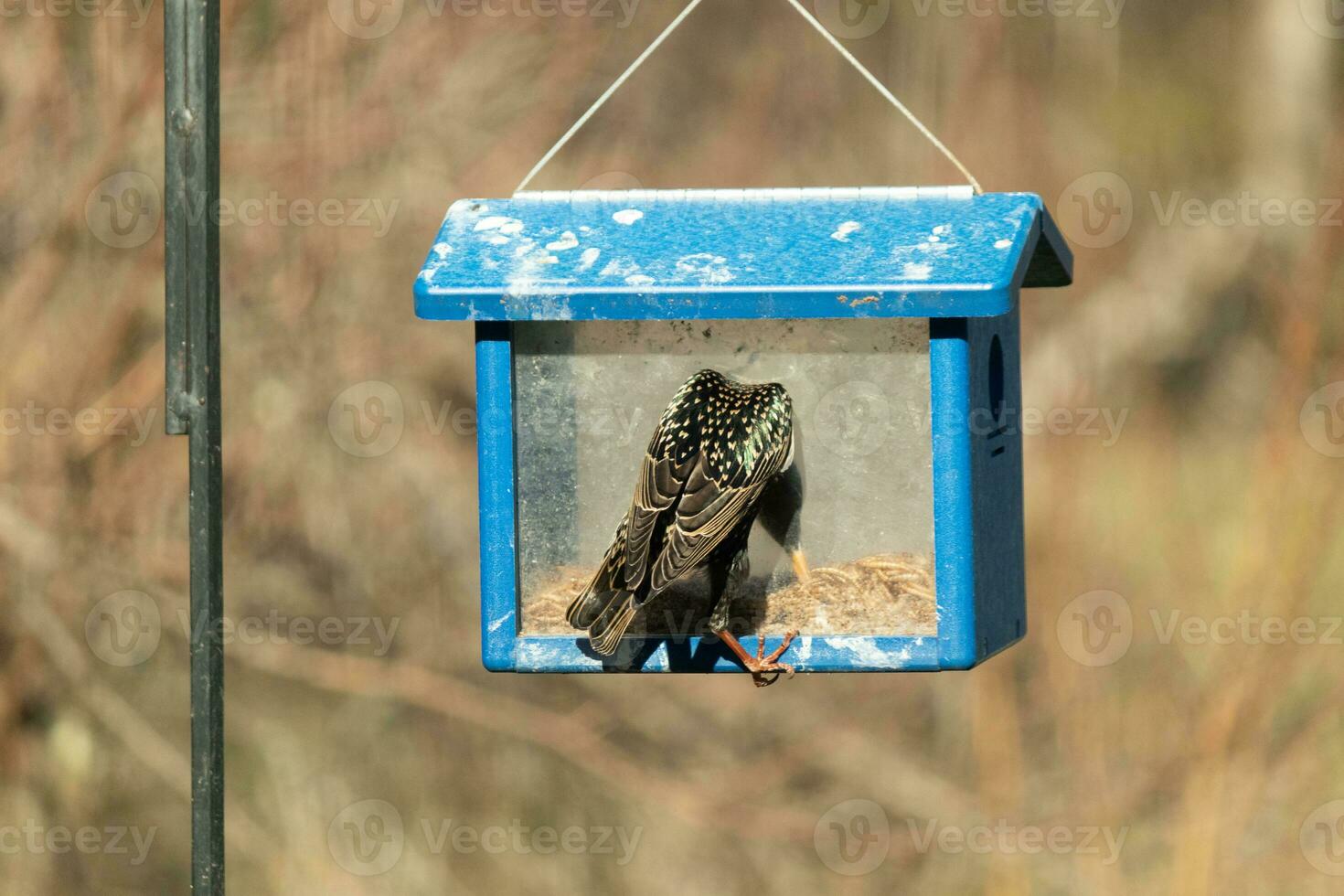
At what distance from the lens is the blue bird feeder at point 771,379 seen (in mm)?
4672

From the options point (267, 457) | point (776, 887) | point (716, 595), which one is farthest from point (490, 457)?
point (776, 887)

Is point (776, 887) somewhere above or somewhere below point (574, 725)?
below

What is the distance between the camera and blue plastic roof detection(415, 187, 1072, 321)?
459cm

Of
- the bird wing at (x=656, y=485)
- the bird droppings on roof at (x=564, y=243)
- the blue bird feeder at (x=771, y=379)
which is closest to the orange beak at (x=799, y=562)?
the blue bird feeder at (x=771, y=379)

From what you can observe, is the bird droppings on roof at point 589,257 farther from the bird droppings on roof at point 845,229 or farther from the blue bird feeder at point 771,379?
the bird droppings on roof at point 845,229

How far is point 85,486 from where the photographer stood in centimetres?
888

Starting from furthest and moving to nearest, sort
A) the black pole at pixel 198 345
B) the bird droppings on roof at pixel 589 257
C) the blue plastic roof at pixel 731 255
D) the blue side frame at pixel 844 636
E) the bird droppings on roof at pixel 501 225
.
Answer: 1. the bird droppings on roof at pixel 501 225
2. the bird droppings on roof at pixel 589 257
3. the blue side frame at pixel 844 636
4. the blue plastic roof at pixel 731 255
5. the black pole at pixel 198 345

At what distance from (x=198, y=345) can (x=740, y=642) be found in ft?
4.58

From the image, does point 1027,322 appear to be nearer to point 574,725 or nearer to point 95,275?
point 574,725

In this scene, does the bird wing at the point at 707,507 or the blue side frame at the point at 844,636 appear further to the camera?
the blue side frame at the point at 844,636

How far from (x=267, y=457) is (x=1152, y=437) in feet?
12.3

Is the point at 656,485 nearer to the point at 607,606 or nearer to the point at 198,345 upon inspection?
the point at 607,606

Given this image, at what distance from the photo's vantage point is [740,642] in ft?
15.8

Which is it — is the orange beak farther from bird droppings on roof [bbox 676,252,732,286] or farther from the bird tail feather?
bird droppings on roof [bbox 676,252,732,286]
